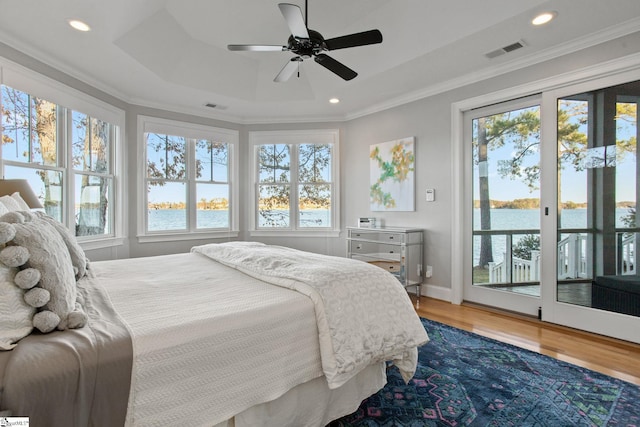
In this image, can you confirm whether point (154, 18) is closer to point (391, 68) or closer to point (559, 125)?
point (391, 68)

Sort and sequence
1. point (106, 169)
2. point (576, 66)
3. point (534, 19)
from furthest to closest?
1. point (106, 169)
2. point (576, 66)
3. point (534, 19)

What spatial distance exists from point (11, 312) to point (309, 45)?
85.2 inches

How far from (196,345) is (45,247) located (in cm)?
59

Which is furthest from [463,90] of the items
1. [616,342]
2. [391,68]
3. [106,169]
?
[106,169]

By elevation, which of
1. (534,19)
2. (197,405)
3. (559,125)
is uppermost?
(534,19)

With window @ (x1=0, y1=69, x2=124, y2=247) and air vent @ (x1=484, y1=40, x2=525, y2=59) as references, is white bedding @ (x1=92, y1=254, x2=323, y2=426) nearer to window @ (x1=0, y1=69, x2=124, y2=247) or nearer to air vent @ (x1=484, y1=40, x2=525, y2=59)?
window @ (x1=0, y1=69, x2=124, y2=247)

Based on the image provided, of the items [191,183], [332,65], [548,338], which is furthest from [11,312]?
[191,183]

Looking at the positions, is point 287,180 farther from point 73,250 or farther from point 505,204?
point 73,250

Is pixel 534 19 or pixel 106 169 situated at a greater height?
pixel 534 19

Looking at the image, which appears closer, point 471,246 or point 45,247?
Result: point 45,247

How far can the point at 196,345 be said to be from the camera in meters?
1.09

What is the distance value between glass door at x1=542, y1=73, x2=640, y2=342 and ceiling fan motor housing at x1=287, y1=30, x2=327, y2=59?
230 centimetres

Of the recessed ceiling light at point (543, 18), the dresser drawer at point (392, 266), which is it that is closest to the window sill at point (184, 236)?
the dresser drawer at point (392, 266)

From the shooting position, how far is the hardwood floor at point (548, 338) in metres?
2.22
